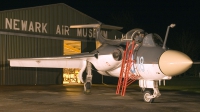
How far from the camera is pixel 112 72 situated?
16.1m

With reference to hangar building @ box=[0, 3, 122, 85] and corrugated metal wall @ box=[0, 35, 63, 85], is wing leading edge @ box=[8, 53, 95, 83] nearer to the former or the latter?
corrugated metal wall @ box=[0, 35, 63, 85]

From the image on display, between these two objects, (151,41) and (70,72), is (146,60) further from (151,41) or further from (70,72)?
(70,72)

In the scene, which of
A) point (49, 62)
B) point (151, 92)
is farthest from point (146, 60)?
point (49, 62)

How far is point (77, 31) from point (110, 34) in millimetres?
3607

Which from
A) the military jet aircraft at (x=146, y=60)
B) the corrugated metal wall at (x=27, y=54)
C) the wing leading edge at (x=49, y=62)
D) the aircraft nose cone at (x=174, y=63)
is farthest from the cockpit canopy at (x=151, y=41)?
the corrugated metal wall at (x=27, y=54)

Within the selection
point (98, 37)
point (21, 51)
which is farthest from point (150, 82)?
point (21, 51)

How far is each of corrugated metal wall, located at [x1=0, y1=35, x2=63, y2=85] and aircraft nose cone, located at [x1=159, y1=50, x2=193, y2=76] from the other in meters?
15.2

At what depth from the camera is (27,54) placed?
25.1 metres

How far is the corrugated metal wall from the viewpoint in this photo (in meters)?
23.8

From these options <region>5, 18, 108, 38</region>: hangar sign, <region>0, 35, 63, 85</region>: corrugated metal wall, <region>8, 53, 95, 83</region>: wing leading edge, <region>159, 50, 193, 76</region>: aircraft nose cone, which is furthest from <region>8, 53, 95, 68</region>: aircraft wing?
<region>159, 50, 193, 76</region>: aircraft nose cone

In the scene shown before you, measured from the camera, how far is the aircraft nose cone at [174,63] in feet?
37.0

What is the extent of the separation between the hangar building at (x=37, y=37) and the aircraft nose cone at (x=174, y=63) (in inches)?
597

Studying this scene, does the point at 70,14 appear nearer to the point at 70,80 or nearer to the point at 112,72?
the point at 70,80

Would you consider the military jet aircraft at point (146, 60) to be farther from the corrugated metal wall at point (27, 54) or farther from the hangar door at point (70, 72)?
the hangar door at point (70, 72)
